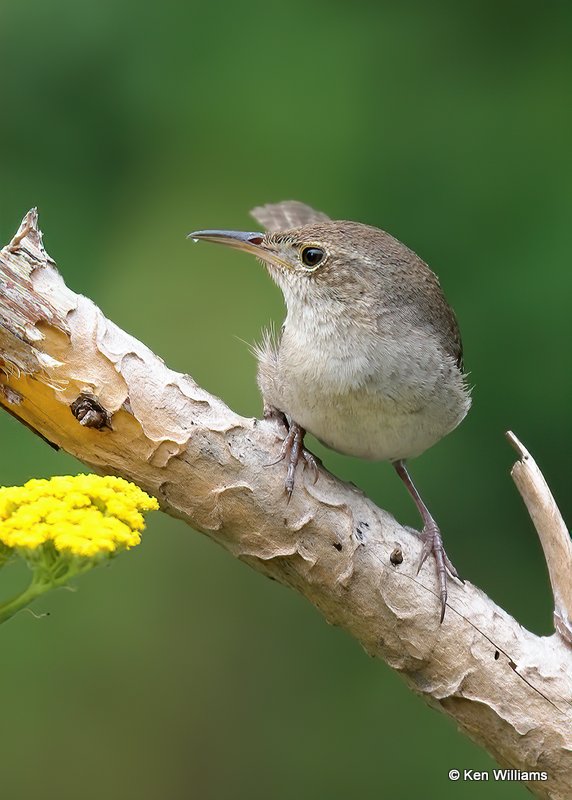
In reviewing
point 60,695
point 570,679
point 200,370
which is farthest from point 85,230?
point 570,679

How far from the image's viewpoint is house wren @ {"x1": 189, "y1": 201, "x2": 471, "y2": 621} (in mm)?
2771

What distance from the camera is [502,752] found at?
263cm

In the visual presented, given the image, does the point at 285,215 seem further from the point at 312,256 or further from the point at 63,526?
the point at 63,526

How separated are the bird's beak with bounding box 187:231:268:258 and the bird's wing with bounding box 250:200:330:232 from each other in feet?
1.53

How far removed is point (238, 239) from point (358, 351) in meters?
0.57

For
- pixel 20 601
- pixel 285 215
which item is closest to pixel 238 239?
pixel 285 215

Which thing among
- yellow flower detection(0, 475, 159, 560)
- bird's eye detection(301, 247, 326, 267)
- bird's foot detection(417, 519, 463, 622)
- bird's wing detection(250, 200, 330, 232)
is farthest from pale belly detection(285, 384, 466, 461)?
yellow flower detection(0, 475, 159, 560)

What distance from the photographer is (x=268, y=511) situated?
2539 millimetres

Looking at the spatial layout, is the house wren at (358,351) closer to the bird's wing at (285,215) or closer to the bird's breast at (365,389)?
the bird's breast at (365,389)

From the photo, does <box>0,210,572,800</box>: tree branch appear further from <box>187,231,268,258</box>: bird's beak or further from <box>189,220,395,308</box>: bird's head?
<box>187,231,268,258</box>: bird's beak

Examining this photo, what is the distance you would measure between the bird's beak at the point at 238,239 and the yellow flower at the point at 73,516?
1409mm

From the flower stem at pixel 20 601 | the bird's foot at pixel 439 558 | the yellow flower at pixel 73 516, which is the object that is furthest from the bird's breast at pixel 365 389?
the flower stem at pixel 20 601

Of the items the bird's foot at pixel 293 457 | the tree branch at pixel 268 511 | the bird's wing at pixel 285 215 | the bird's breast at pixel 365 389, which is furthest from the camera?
the bird's wing at pixel 285 215

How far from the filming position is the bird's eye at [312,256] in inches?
117
